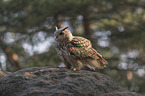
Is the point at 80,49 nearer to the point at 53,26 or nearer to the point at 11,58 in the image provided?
the point at 53,26

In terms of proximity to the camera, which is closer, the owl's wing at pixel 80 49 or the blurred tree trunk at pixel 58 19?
the owl's wing at pixel 80 49

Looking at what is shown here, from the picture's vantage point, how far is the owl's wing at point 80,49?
10.5ft

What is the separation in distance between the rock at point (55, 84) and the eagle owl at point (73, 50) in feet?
0.72

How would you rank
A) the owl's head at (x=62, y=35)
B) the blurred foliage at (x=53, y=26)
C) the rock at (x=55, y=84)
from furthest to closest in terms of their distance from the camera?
the blurred foliage at (x=53, y=26) < the owl's head at (x=62, y=35) < the rock at (x=55, y=84)

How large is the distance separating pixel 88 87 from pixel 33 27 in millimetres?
5401

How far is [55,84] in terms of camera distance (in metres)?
2.81

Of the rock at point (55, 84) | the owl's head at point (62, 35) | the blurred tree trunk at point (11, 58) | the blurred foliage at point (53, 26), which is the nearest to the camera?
the rock at point (55, 84)

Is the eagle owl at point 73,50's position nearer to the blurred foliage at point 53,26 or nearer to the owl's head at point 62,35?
the owl's head at point 62,35

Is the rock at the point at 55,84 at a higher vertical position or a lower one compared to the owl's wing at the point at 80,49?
lower

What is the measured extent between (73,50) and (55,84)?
2.29ft

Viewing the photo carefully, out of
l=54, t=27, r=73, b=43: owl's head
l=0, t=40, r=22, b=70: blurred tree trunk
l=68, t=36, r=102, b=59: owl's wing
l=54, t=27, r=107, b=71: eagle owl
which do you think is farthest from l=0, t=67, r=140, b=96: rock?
l=0, t=40, r=22, b=70: blurred tree trunk

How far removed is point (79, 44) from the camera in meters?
3.28

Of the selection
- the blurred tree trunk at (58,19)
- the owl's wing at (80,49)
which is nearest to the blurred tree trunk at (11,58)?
the blurred tree trunk at (58,19)

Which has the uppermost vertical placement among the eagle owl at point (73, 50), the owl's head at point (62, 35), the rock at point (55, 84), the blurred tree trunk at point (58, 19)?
the blurred tree trunk at point (58, 19)
